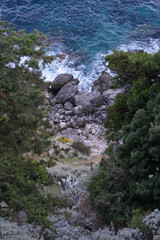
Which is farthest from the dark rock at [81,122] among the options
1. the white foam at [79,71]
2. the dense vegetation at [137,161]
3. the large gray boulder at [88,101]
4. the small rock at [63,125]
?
the dense vegetation at [137,161]

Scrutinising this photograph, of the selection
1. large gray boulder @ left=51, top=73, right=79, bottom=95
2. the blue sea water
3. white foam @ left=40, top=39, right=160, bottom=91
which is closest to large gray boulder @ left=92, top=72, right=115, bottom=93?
white foam @ left=40, top=39, right=160, bottom=91

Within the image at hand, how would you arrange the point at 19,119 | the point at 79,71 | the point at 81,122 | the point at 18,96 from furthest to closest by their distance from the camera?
the point at 79,71, the point at 81,122, the point at 19,119, the point at 18,96

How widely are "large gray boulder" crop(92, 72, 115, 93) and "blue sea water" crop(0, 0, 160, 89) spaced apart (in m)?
0.72

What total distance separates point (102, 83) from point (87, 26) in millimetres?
9030

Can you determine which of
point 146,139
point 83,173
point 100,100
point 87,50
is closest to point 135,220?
point 146,139

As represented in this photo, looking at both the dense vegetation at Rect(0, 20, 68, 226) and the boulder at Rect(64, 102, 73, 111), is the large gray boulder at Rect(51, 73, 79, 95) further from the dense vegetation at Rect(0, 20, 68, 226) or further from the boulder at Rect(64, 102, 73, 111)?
the dense vegetation at Rect(0, 20, 68, 226)

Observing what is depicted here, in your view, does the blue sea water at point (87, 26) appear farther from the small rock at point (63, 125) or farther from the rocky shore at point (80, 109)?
the small rock at point (63, 125)

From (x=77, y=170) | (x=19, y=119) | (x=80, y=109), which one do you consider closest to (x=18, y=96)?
(x=19, y=119)

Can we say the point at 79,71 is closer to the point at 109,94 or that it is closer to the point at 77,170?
the point at 109,94

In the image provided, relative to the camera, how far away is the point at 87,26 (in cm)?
2780

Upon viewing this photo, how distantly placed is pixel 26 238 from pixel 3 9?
1091 inches

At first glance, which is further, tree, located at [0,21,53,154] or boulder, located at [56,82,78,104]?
boulder, located at [56,82,78,104]

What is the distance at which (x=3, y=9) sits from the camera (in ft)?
95.2

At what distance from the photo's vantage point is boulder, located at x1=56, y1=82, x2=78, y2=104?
20688 millimetres
